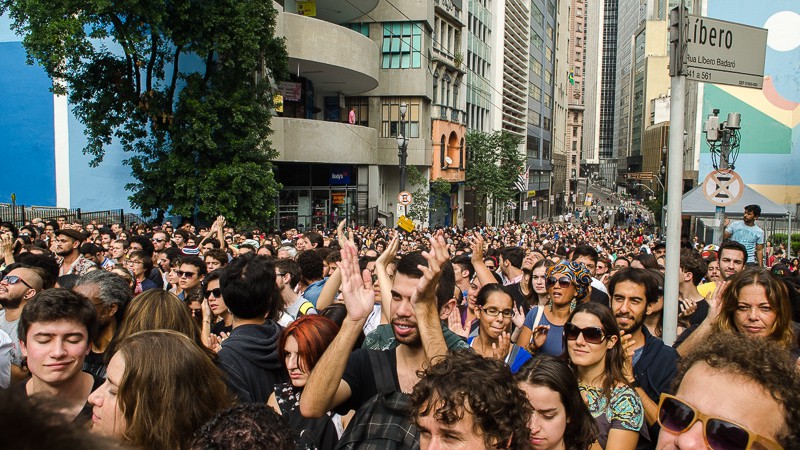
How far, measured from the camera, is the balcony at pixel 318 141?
3037 cm

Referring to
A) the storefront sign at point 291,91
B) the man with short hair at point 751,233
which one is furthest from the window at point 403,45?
the man with short hair at point 751,233

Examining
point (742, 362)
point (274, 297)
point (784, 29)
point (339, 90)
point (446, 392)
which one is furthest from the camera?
point (339, 90)

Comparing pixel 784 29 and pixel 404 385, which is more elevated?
pixel 784 29

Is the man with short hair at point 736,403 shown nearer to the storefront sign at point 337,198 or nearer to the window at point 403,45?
the storefront sign at point 337,198

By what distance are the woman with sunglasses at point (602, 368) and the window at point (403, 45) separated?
37811mm

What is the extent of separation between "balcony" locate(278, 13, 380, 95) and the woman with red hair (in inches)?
1051

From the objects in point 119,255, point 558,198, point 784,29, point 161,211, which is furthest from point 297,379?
point 558,198

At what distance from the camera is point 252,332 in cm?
417

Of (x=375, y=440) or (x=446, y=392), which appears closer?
(x=446, y=392)

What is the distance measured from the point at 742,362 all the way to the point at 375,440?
1.47 m

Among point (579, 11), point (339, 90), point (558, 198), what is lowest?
point (558, 198)

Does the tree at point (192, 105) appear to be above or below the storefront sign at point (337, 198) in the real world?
above

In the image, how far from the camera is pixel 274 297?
14.6ft

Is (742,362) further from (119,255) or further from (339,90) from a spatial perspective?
(339,90)
